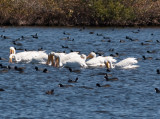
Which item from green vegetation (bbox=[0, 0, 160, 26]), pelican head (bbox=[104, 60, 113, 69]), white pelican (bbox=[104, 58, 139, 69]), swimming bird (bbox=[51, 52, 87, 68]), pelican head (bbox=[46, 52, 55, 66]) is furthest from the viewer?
green vegetation (bbox=[0, 0, 160, 26])

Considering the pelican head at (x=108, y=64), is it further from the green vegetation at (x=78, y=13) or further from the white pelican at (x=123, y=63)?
the green vegetation at (x=78, y=13)

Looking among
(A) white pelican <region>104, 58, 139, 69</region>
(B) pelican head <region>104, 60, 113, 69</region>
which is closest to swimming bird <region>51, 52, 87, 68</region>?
(B) pelican head <region>104, 60, 113, 69</region>

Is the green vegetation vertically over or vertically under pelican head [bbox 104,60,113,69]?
over

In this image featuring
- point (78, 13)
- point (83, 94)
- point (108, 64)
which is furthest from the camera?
point (78, 13)

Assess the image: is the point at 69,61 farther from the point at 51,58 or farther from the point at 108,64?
the point at 108,64

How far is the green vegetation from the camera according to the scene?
59938 mm

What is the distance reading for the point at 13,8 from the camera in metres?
61.8

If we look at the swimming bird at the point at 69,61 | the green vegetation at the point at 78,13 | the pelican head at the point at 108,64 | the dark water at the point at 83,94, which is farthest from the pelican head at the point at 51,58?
the green vegetation at the point at 78,13

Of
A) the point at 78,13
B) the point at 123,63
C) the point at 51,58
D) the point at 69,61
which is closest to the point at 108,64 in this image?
the point at 123,63

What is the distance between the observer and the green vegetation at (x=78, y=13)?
59938 millimetres

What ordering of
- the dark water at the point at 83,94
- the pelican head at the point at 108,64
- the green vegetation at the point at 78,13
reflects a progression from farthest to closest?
the green vegetation at the point at 78,13 → the pelican head at the point at 108,64 → the dark water at the point at 83,94

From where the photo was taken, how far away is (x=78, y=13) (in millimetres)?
60938

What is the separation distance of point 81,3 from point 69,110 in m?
44.0

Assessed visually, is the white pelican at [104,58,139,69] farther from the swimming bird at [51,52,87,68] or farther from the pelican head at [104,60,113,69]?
the swimming bird at [51,52,87,68]
